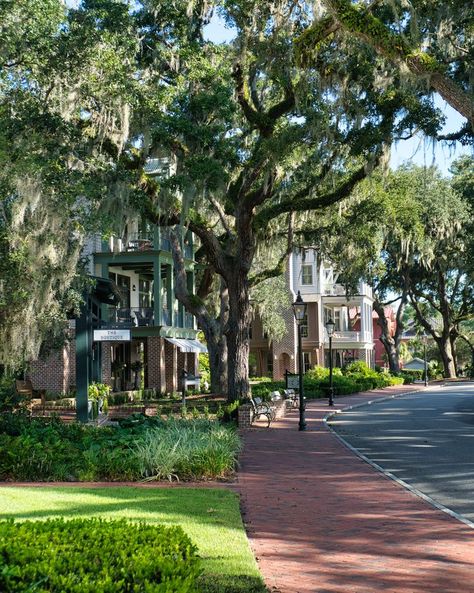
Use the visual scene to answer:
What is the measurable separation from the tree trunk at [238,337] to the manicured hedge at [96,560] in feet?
64.7

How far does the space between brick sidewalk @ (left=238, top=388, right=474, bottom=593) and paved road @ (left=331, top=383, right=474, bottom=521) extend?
0.62m

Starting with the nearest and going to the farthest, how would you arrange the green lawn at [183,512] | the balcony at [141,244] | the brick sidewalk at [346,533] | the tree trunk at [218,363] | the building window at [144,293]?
1. the green lawn at [183,512]
2. the brick sidewalk at [346,533]
3. the tree trunk at [218,363]
4. the balcony at [141,244]
5. the building window at [144,293]

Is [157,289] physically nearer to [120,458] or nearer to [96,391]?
[96,391]

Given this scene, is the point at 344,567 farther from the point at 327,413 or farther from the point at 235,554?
the point at 327,413

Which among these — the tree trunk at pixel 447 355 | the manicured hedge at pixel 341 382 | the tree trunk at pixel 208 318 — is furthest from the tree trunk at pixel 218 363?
the tree trunk at pixel 447 355

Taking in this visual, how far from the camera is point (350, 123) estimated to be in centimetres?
2134

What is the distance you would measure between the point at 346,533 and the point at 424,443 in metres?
10.4

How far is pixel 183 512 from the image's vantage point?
9195 mm

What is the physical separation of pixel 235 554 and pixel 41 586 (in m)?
2.96

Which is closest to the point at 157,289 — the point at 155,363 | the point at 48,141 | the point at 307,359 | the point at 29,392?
the point at 155,363

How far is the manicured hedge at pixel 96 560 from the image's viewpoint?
4555mm

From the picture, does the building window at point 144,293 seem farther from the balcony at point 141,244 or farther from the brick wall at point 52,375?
the brick wall at point 52,375

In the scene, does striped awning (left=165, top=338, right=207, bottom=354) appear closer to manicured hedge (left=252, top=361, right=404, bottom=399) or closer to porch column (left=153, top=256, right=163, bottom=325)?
porch column (left=153, top=256, right=163, bottom=325)

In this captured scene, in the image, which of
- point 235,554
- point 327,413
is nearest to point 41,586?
point 235,554
